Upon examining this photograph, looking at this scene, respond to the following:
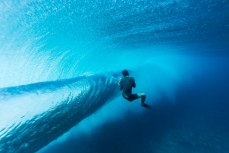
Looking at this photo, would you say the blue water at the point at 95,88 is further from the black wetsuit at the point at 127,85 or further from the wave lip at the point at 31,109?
the black wetsuit at the point at 127,85

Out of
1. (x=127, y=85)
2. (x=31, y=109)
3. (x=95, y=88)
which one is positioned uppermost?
(x=127, y=85)

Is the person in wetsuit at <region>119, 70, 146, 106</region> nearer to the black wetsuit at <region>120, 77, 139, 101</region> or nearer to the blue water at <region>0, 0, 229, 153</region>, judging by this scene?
the black wetsuit at <region>120, 77, 139, 101</region>

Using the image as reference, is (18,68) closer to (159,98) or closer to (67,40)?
(67,40)

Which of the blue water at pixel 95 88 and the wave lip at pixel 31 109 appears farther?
the blue water at pixel 95 88

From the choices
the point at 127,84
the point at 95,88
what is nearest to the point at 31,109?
the point at 127,84

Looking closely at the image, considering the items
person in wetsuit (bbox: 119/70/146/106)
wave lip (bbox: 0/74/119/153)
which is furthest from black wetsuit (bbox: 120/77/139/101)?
wave lip (bbox: 0/74/119/153)

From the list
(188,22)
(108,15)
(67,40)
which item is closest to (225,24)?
(188,22)

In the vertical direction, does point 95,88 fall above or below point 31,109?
above

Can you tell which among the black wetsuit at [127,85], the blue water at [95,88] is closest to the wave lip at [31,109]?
the blue water at [95,88]

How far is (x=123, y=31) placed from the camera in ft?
43.7

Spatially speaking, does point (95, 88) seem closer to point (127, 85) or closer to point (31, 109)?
point (127, 85)

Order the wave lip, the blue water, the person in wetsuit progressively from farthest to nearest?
the person in wetsuit < the blue water < the wave lip

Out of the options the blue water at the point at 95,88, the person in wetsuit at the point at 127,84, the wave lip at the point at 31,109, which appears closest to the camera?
the wave lip at the point at 31,109

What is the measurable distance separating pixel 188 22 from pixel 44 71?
10080 millimetres
